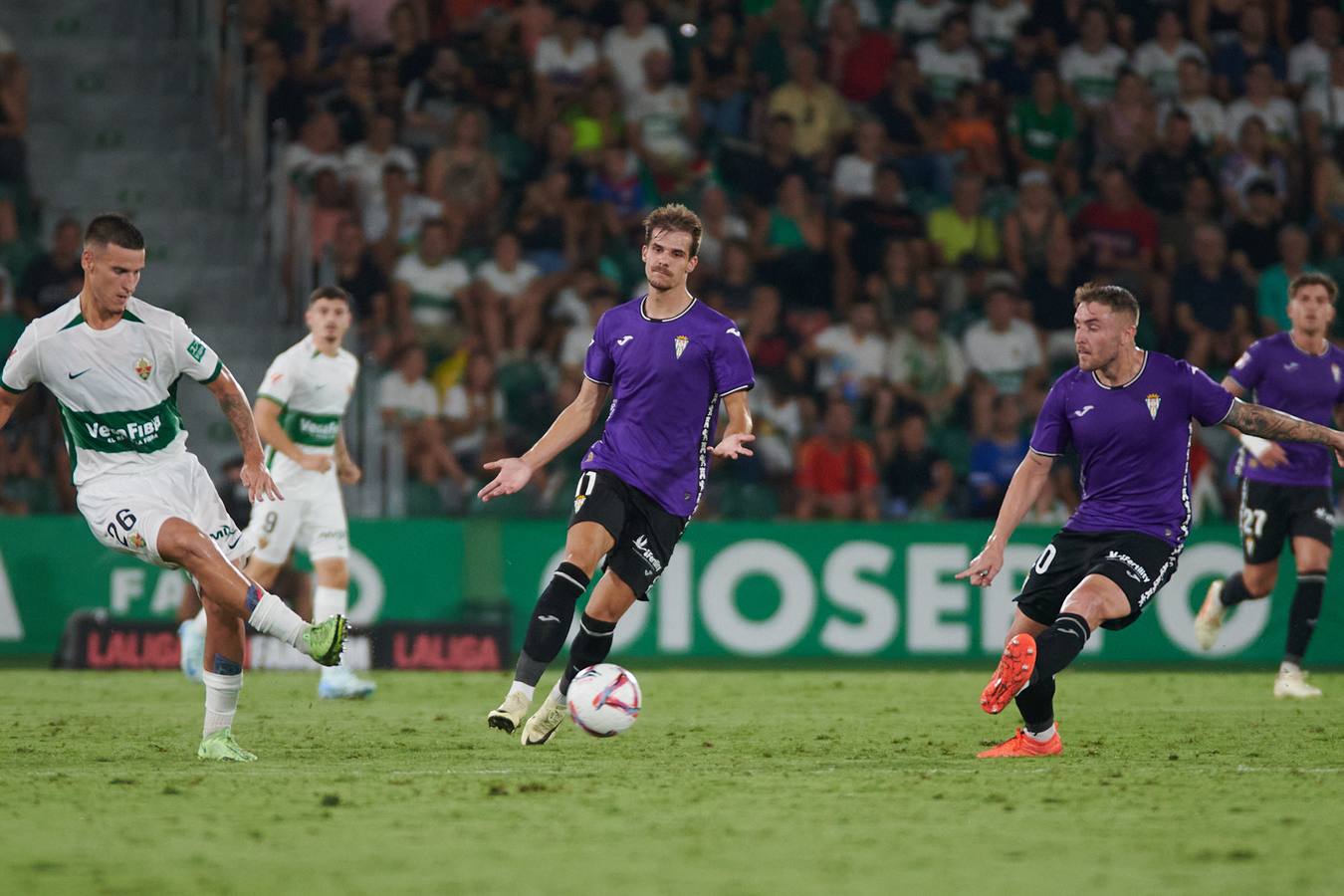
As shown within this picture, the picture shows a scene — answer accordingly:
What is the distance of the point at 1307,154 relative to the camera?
20.2 metres

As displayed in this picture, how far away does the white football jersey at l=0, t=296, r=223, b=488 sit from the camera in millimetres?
8242

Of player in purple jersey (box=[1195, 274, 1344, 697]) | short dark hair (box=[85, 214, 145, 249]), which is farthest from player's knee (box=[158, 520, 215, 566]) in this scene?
player in purple jersey (box=[1195, 274, 1344, 697])

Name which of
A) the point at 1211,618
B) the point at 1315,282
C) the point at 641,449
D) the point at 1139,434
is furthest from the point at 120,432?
the point at 1211,618

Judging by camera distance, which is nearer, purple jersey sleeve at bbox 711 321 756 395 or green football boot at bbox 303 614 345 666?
green football boot at bbox 303 614 345 666

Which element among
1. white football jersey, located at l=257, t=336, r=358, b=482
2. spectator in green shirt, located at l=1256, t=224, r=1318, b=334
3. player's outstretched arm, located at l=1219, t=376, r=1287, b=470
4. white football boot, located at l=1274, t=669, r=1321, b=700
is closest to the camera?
player's outstretched arm, located at l=1219, t=376, r=1287, b=470

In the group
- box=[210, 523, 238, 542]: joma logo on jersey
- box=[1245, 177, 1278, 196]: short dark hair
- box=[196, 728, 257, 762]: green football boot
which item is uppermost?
box=[1245, 177, 1278, 196]: short dark hair

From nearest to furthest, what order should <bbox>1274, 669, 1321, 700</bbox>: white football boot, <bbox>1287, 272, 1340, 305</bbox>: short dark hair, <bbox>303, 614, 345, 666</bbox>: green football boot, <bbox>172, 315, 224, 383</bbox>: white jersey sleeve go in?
<bbox>303, 614, 345, 666</bbox>: green football boot → <bbox>172, 315, 224, 383</bbox>: white jersey sleeve → <bbox>1287, 272, 1340, 305</bbox>: short dark hair → <bbox>1274, 669, 1321, 700</bbox>: white football boot

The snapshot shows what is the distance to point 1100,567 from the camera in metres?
8.59

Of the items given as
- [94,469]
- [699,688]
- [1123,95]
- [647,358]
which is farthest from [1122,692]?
[1123,95]

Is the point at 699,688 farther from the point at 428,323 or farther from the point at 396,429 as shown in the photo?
the point at 428,323

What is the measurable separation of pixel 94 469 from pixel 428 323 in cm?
939

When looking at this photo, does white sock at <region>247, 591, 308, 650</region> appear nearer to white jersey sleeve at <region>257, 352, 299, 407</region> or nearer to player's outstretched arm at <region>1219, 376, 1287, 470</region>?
white jersey sleeve at <region>257, 352, 299, 407</region>

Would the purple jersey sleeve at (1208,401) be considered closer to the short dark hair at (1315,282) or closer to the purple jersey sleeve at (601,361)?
the purple jersey sleeve at (601,361)

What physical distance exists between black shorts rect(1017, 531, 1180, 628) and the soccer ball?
189 cm
